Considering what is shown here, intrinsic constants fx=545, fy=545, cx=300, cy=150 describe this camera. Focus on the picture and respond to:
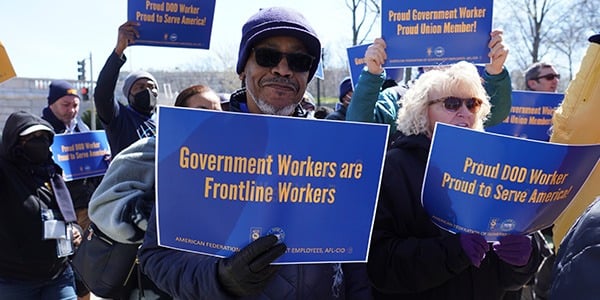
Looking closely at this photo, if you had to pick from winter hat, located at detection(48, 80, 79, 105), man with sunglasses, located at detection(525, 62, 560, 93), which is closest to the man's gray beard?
man with sunglasses, located at detection(525, 62, 560, 93)

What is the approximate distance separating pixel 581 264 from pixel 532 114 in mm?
4218

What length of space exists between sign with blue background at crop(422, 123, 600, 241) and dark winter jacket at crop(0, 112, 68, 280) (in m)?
3.14

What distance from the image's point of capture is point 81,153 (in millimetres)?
5285

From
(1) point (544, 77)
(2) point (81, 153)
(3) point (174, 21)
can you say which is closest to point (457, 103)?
(3) point (174, 21)

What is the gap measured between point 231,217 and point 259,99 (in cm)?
62

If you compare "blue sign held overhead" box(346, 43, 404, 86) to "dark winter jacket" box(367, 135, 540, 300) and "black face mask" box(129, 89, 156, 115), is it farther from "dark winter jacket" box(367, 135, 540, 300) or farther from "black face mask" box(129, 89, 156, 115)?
"dark winter jacket" box(367, 135, 540, 300)

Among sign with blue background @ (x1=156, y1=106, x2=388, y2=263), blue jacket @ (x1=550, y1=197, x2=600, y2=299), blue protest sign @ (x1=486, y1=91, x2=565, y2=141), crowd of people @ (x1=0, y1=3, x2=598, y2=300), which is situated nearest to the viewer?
blue jacket @ (x1=550, y1=197, x2=600, y2=299)

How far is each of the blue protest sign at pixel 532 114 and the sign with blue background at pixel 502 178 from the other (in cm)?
319

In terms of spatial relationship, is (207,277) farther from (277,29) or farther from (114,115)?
(114,115)

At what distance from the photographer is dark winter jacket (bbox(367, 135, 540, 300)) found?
6.97 feet

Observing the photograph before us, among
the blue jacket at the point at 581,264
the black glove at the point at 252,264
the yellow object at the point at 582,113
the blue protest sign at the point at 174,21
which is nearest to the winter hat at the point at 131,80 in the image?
the blue protest sign at the point at 174,21

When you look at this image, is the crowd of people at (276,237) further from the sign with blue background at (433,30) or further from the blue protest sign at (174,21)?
the blue protest sign at (174,21)

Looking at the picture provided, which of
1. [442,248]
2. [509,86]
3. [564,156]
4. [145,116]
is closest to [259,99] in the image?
[442,248]

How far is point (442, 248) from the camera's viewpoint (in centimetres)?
207
